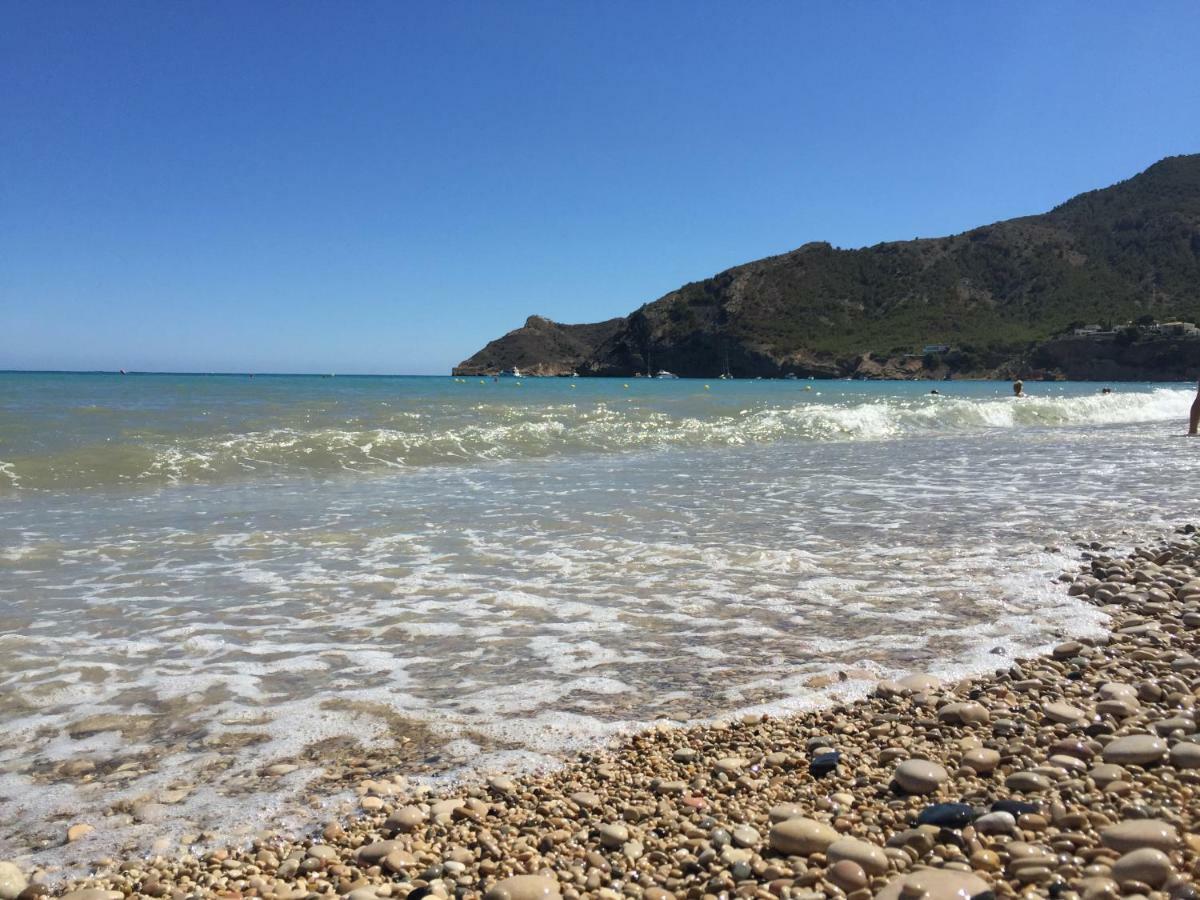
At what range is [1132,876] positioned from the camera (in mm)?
2037

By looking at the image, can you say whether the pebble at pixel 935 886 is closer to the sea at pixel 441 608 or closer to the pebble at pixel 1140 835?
the pebble at pixel 1140 835

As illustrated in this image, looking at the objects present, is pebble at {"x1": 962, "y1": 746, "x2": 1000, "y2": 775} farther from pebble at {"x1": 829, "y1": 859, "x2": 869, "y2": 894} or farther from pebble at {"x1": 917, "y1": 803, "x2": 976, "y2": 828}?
pebble at {"x1": 829, "y1": 859, "x2": 869, "y2": 894}

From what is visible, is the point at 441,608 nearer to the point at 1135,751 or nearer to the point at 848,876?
the point at 848,876

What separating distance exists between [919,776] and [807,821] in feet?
1.64

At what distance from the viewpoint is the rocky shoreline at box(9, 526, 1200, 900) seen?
217cm

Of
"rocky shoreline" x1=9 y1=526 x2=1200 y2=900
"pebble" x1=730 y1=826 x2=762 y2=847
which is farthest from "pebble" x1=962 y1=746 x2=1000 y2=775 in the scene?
"pebble" x1=730 y1=826 x2=762 y2=847

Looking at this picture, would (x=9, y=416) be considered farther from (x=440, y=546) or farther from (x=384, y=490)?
(x=440, y=546)

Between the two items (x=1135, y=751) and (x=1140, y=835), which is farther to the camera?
(x=1135, y=751)

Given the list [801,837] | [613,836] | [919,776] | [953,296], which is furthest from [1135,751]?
[953,296]

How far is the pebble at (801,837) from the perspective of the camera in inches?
91.7

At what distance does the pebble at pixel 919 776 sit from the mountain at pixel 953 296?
96219 mm

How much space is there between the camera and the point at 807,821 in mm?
2422

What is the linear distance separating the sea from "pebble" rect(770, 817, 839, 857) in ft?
3.54

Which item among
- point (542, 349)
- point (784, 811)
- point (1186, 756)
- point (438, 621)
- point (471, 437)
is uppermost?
point (542, 349)
